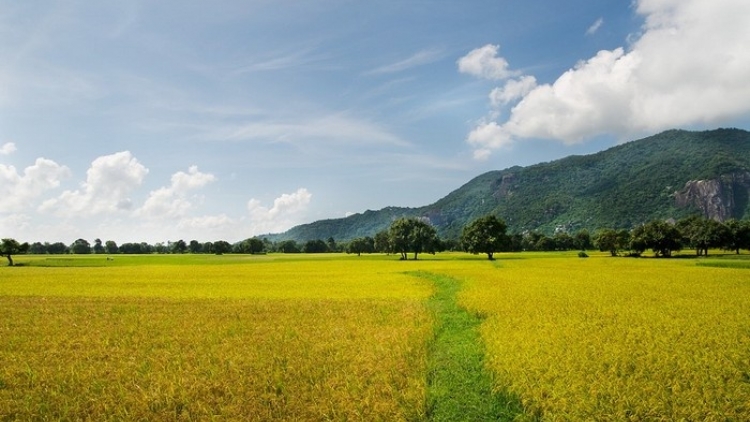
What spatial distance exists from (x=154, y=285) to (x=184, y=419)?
101 ft

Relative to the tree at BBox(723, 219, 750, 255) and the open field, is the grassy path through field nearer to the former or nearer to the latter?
the open field

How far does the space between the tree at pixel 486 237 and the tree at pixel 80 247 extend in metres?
153

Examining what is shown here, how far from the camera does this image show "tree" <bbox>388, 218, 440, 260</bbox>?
274 ft

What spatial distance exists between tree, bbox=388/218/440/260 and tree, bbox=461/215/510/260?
8355 mm

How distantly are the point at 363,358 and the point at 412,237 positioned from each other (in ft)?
234

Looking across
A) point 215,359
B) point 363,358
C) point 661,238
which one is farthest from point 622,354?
point 661,238

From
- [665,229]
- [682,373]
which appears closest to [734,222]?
[665,229]

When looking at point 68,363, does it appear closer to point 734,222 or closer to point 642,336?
point 642,336

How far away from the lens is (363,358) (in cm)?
1241

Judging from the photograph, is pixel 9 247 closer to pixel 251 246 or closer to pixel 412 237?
pixel 251 246

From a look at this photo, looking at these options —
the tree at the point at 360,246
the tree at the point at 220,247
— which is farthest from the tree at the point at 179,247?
the tree at the point at 360,246

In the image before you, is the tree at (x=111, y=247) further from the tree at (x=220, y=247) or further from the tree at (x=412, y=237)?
the tree at (x=412, y=237)

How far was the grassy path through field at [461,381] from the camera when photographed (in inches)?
355

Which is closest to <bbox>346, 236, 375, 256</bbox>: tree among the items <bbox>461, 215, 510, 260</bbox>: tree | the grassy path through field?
<bbox>461, 215, 510, 260</bbox>: tree
